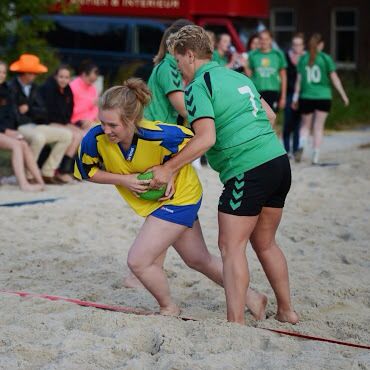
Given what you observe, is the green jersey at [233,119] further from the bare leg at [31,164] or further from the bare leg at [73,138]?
the bare leg at [73,138]

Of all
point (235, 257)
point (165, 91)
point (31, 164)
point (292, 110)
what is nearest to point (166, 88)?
point (165, 91)

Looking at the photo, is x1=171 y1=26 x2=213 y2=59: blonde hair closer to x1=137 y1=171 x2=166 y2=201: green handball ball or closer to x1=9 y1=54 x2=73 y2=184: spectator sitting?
x1=137 y1=171 x2=166 y2=201: green handball ball

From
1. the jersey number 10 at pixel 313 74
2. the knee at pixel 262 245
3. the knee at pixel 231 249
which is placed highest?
the jersey number 10 at pixel 313 74

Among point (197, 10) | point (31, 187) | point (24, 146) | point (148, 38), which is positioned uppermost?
point (197, 10)

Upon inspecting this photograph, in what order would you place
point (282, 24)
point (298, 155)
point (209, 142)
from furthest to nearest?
point (282, 24) < point (298, 155) < point (209, 142)

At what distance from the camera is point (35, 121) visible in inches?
492

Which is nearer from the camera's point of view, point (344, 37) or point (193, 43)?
point (193, 43)

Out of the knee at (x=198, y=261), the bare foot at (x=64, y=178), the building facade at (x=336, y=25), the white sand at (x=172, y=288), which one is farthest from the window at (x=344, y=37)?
the knee at (x=198, y=261)

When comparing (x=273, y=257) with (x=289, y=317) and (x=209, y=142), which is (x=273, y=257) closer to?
(x=289, y=317)

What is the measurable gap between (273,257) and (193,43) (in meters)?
1.42

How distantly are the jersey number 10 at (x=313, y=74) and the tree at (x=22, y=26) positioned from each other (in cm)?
391

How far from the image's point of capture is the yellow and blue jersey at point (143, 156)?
225 inches

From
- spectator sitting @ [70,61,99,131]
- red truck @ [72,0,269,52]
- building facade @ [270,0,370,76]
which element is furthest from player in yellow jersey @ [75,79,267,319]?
building facade @ [270,0,370,76]

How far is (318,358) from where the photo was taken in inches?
206
